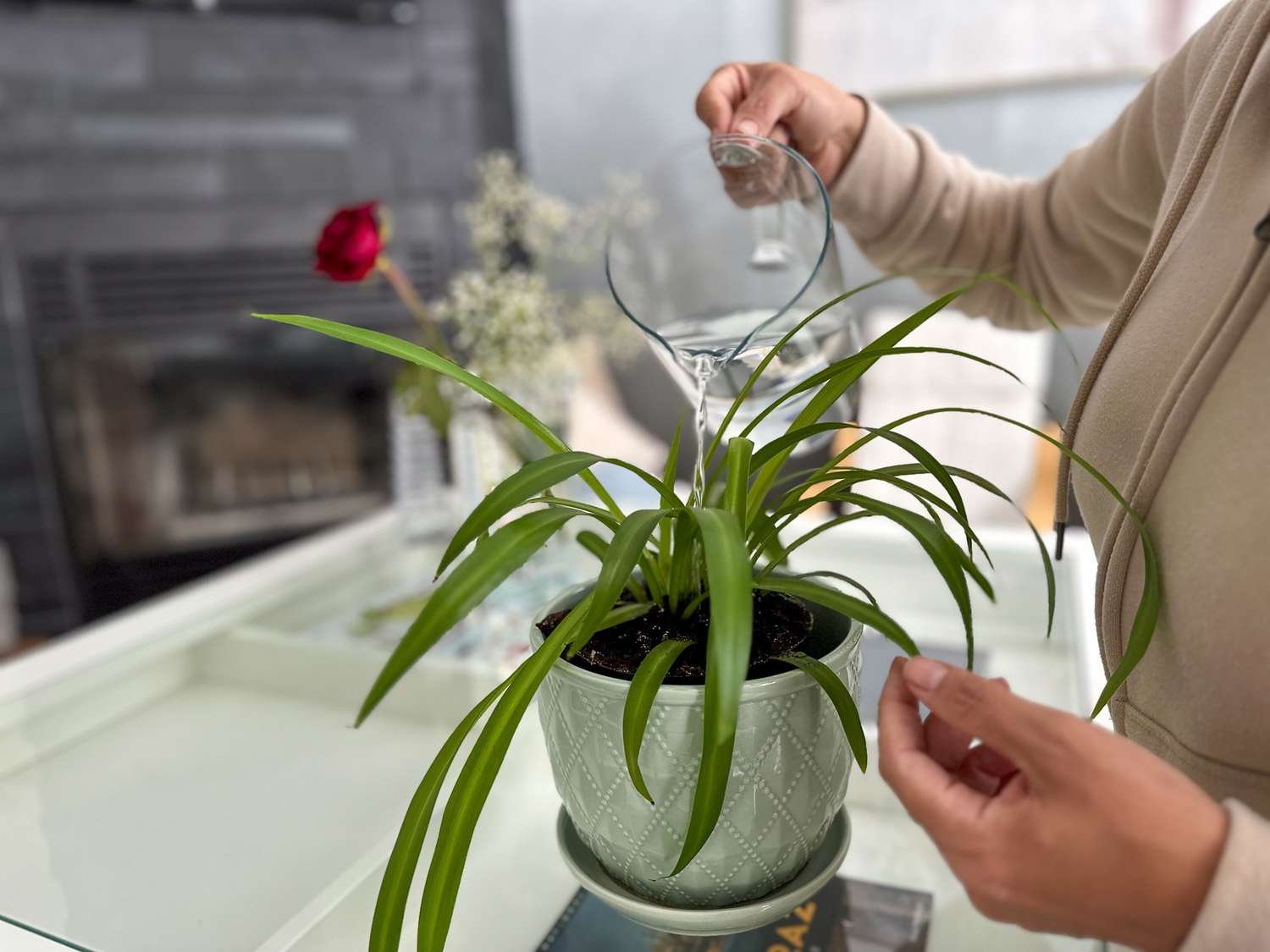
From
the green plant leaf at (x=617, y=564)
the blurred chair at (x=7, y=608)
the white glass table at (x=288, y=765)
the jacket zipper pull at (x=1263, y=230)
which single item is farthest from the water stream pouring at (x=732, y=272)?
the blurred chair at (x=7, y=608)

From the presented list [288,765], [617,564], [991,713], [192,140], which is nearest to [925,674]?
[991,713]

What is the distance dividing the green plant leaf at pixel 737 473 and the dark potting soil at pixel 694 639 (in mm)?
67

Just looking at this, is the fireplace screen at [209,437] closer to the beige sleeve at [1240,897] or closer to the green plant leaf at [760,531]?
the green plant leaf at [760,531]

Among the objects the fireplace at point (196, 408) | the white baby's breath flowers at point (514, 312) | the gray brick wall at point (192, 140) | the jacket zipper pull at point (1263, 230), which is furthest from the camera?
the fireplace at point (196, 408)

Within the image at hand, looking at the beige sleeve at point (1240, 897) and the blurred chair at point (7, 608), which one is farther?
the blurred chair at point (7, 608)

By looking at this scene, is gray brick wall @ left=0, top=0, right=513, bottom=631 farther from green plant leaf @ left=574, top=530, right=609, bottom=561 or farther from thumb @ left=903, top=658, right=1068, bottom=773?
thumb @ left=903, top=658, right=1068, bottom=773

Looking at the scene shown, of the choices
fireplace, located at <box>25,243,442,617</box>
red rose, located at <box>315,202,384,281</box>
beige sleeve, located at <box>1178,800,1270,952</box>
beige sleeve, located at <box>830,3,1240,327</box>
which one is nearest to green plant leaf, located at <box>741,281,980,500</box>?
beige sleeve, located at <box>1178,800,1270,952</box>

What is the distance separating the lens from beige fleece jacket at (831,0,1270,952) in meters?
0.41

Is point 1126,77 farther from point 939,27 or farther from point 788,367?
point 788,367

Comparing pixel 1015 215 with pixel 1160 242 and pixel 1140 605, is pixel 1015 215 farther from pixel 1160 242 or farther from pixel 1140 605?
pixel 1140 605

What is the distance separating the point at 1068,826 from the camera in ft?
1.16

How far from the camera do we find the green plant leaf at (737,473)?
0.46 metres

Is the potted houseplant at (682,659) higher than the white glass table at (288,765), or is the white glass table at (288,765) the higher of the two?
the potted houseplant at (682,659)

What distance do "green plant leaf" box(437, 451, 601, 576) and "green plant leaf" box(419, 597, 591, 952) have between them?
0.22ft
